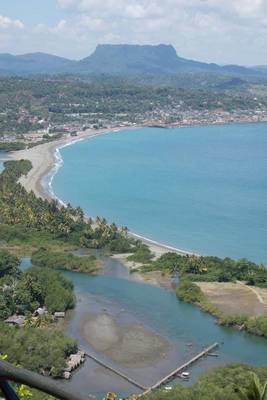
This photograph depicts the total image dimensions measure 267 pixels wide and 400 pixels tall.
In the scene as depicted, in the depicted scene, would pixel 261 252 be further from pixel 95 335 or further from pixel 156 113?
pixel 156 113

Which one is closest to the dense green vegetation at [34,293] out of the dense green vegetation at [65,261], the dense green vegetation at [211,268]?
the dense green vegetation at [65,261]

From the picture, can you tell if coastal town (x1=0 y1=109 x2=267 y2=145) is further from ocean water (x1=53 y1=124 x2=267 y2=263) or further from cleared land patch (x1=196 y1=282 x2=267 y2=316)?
cleared land patch (x1=196 y1=282 x2=267 y2=316)

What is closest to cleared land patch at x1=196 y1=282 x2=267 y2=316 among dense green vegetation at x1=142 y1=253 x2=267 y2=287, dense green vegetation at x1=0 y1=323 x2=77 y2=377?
dense green vegetation at x1=142 y1=253 x2=267 y2=287

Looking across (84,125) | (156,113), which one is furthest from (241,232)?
(156,113)

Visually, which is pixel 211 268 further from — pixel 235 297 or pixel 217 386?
pixel 217 386

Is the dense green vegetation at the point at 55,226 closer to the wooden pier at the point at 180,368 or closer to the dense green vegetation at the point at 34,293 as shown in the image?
the dense green vegetation at the point at 34,293

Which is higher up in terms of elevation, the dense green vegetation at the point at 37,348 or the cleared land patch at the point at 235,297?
the dense green vegetation at the point at 37,348
